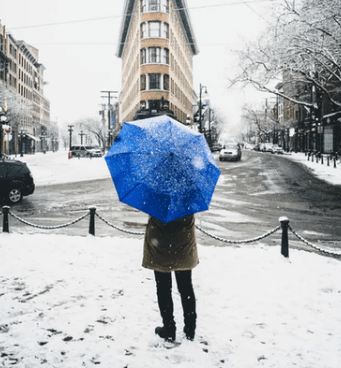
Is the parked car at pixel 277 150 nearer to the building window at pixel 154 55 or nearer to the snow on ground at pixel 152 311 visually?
the building window at pixel 154 55

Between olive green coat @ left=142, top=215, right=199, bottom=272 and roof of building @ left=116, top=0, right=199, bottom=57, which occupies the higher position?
roof of building @ left=116, top=0, right=199, bottom=57

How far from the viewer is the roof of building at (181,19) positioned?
48625 mm

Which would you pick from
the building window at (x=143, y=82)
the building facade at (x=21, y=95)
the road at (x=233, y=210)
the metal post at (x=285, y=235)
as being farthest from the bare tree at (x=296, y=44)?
the building facade at (x=21, y=95)

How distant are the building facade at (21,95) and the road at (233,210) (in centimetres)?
2390

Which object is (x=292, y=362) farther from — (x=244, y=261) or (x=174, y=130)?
(x=244, y=261)

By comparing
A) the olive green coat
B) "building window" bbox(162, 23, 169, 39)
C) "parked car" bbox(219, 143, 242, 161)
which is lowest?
the olive green coat

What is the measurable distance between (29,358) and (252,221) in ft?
23.4

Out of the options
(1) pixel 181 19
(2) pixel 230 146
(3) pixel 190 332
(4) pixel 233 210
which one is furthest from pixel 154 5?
(3) pixel 190 332

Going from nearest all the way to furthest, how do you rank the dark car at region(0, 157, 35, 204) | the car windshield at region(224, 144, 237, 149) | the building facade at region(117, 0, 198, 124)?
1. the dark car at region(0, 157, 35, 204)
2. the car windshield at region(224, 144, 237, 149)
3. the building facade at region(117, 0, 198, 124)

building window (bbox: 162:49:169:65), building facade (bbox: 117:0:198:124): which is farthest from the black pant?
building window (bbox: 162:49:169:65)

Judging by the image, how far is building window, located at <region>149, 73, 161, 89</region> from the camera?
4466 cm

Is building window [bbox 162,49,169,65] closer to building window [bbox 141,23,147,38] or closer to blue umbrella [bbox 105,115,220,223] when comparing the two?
building window [bbox 141,23,147,38]

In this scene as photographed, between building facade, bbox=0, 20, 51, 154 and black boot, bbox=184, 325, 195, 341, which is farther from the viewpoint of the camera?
building facade, bbox=0, 20, 51, 154

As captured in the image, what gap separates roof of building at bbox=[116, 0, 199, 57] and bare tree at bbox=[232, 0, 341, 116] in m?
18.2
